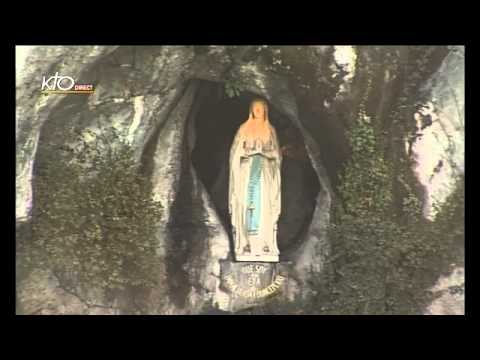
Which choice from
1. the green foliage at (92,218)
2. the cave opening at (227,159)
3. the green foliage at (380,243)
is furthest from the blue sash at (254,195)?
the green foliage at (92,218)

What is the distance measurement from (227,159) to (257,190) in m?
0.49

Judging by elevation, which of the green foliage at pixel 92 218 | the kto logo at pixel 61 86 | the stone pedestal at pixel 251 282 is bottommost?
the stone pedestal at pixel 251 282

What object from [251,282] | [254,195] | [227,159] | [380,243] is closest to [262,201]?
[254,195]

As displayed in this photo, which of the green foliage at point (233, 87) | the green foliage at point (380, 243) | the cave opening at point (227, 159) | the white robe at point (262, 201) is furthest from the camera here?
the cave opening at point (227, 159)

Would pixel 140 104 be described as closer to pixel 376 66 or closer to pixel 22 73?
pixel 22 73

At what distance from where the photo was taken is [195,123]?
874cm

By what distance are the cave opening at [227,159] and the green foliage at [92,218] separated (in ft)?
2.68

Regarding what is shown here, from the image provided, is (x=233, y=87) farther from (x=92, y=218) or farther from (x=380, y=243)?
(x=380, y=243)

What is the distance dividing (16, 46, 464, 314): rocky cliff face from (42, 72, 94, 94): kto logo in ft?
0.23

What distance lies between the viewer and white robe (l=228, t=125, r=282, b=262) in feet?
27.8

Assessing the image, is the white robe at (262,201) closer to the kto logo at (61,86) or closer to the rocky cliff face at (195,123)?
the rocky cliff face at (195,123)

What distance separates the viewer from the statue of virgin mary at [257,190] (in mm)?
8492

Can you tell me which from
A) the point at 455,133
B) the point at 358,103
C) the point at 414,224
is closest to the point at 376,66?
the point at 358,103

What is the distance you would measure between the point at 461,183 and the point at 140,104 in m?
3.13
